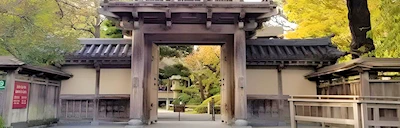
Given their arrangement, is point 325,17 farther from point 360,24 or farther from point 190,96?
point 190,96

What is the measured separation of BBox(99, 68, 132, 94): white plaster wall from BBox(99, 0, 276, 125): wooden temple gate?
100 cm

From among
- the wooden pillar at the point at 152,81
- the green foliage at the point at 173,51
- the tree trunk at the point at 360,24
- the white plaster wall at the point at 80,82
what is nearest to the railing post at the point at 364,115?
the tree trunk at the point at 360,24

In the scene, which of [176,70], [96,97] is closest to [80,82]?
[96,97]

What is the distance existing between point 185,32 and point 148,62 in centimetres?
178

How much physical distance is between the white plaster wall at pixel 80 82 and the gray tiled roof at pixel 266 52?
39cm

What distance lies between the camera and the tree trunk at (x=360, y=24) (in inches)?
365

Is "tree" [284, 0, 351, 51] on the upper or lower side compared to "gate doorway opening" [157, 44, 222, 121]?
upper

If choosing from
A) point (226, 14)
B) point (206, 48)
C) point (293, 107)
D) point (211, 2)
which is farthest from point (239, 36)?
point (206, 48)

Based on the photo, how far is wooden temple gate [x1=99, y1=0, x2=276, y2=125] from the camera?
852 centimetres

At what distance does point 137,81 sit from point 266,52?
16.1 feet

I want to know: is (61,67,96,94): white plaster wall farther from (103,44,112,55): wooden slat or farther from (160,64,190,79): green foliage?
(160,64,190,79): green foliage

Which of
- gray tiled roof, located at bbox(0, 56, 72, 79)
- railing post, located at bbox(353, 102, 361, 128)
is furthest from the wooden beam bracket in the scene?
railing post, located at bbox(353, 102, 361, 128)

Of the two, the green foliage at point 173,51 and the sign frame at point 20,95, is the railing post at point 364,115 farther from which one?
the green foliage at point 173,51

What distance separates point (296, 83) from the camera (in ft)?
35.5
